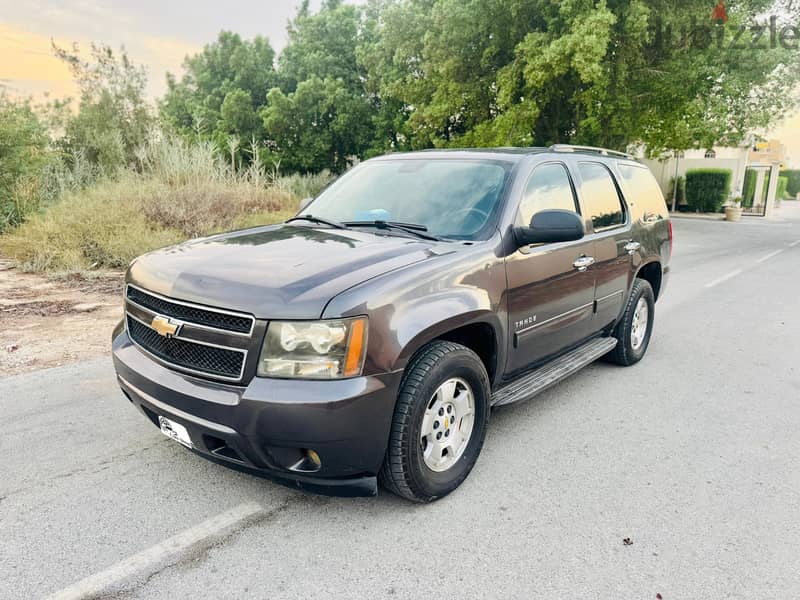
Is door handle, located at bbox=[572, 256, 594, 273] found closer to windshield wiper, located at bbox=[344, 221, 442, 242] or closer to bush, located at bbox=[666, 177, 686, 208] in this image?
windshield wiper, located at bbox=[344, 221, 442, 242]

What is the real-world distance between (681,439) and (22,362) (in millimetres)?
5170

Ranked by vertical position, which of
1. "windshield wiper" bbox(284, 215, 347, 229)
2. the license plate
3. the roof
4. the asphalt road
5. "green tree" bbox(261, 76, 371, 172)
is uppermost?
"green tree" bbox(261, 76, 371, 172)

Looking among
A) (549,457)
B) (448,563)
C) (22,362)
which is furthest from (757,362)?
(22,362)

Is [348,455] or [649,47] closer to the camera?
[348,455]

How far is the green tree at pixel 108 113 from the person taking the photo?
1341cm

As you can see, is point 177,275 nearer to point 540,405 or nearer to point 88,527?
point 88,527

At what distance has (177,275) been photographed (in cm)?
287

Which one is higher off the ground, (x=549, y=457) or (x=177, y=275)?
(x=177, y=275)

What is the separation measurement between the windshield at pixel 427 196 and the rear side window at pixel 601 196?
99 cm

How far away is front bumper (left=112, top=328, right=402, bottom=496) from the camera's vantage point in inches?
96.7

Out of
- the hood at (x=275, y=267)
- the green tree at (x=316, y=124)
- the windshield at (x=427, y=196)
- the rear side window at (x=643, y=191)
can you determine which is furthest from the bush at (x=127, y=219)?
the green tree at (x=316, y=124)

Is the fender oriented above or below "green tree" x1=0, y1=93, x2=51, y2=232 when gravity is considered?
below

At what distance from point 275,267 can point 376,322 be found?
61 centimetres

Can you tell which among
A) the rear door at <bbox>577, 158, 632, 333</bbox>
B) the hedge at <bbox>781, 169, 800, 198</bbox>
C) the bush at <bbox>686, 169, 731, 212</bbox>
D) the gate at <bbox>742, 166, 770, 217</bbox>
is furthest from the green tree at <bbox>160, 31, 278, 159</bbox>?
the hedge at <bbox>781, 169, 800, 198</bbox>
